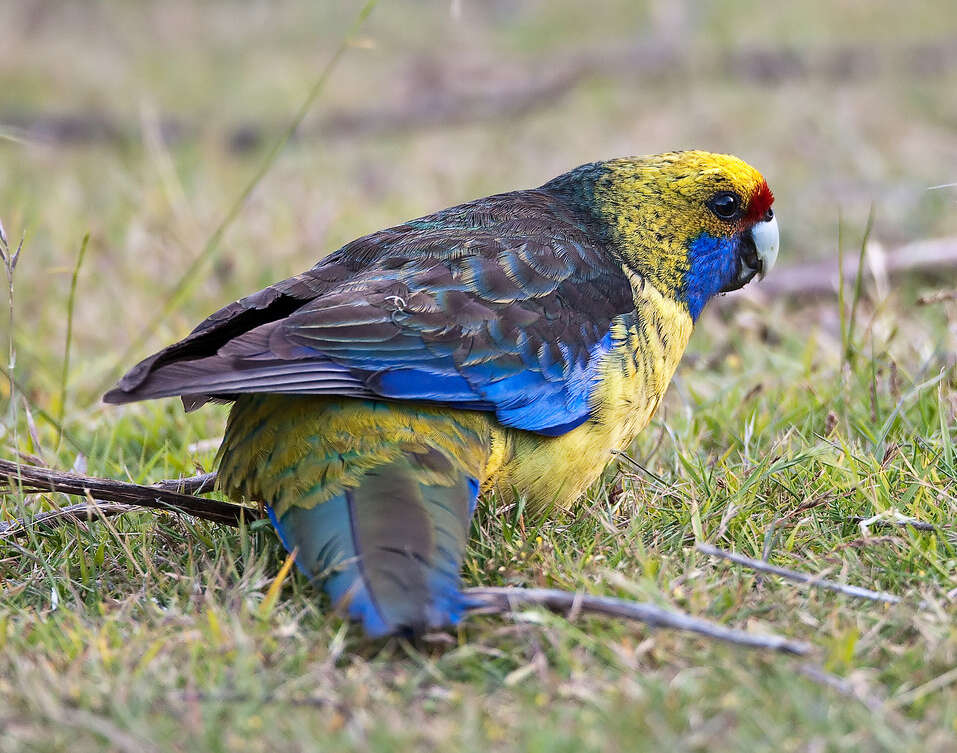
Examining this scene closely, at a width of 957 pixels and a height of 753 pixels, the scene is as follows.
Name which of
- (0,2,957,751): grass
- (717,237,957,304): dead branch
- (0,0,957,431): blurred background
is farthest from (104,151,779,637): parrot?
(717,237,957,304): dead branch

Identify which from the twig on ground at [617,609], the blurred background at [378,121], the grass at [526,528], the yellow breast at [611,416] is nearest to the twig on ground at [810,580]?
the grass at [526,528]

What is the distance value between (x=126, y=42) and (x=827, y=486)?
9.45 m

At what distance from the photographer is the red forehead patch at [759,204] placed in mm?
3785

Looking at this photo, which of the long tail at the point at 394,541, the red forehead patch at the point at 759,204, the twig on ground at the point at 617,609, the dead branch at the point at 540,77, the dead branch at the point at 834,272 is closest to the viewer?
the twig on ground at the point at 617,609

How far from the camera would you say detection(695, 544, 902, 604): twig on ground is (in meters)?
2.54

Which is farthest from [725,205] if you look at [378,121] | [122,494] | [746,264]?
[378,121]

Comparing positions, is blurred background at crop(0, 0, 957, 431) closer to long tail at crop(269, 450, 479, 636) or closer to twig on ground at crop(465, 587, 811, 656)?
long tail at crop(269, 450, 479, 636)

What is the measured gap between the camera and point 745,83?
9258mm

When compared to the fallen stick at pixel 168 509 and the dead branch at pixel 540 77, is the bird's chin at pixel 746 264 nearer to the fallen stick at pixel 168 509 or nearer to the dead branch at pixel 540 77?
the fallen stick at pixel 168 509

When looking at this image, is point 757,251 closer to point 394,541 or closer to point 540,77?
point 394,541

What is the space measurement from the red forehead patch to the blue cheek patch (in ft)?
0.29

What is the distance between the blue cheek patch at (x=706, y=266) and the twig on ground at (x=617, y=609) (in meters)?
1.42

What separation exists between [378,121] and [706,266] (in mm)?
5346

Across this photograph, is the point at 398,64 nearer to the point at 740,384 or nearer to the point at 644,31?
the point at 644,31
